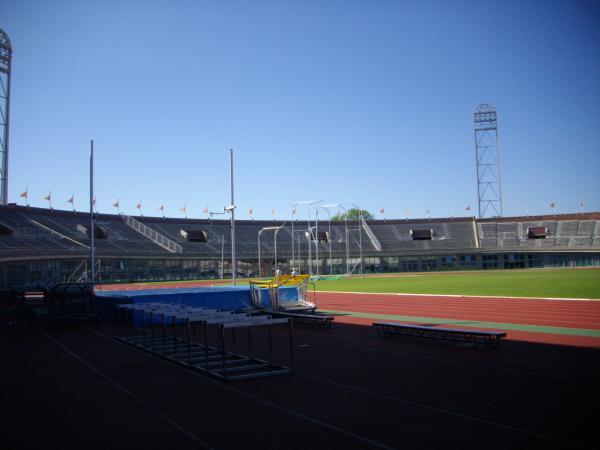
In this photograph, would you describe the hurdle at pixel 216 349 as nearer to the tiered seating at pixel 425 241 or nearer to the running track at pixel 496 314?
the running track at pixel 496 314

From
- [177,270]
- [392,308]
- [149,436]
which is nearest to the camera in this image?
[149,436]

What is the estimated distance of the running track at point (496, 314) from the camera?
641 inches

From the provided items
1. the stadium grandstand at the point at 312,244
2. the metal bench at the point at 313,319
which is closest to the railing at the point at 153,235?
the stadium grandstand at the point at 312,244

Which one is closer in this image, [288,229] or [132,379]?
[132,379]

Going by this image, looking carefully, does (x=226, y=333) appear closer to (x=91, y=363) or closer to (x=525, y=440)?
(x=91, y=363)

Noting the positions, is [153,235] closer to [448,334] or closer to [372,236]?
[372,236]

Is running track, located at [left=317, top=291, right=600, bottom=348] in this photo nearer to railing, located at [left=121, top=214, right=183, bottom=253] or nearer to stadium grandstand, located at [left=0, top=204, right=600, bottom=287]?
stadium grandstand, located at [left=0, top=204, right=600, bottom=287]

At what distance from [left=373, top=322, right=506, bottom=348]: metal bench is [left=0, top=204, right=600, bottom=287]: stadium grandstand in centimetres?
4214

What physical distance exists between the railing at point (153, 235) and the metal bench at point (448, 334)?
56.5 metres

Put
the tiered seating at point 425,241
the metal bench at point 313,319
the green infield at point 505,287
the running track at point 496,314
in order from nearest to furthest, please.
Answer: the running track at point 496,314 < the metal bench at point 313,319 < the green infield at point 505,287 < the tiered seating at point 425,241

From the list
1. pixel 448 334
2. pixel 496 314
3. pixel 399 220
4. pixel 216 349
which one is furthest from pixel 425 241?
pixel 216 349

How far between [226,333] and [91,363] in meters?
6.09

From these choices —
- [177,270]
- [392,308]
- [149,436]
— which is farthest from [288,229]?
[149,436]

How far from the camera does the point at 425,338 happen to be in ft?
53.2
